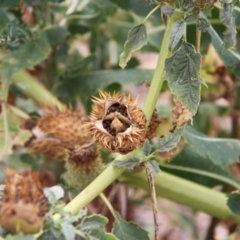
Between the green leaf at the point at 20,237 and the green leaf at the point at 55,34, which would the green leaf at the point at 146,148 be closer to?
the green leaf at the point at 20,237

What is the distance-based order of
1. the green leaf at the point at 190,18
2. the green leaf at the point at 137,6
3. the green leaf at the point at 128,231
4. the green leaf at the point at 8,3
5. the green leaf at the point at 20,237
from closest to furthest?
the green leaf at the point at 20,237
the green leaf at the point at 190,18
the green leaf at the point at 128,231
the green leaf at the point at 8,3
the green leaf at the point at 137,6

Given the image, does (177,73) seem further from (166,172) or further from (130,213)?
(130,213)

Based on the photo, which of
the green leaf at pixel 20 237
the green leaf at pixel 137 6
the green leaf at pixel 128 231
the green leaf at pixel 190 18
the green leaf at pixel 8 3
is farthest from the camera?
the green leaf at pixel 137 6

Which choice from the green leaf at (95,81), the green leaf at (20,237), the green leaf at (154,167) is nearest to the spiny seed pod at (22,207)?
the green leaf at (20,237)

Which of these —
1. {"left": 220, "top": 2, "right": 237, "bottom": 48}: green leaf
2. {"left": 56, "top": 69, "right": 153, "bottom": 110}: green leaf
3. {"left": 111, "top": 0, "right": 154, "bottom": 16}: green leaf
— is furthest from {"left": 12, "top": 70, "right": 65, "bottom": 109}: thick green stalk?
{"left": 220, "top": 2, "right": 237, "bottom": 48}: green leaf

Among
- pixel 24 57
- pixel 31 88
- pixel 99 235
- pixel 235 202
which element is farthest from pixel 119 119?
pixel 31 88

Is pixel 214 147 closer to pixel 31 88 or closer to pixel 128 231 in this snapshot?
pixel 128 231
